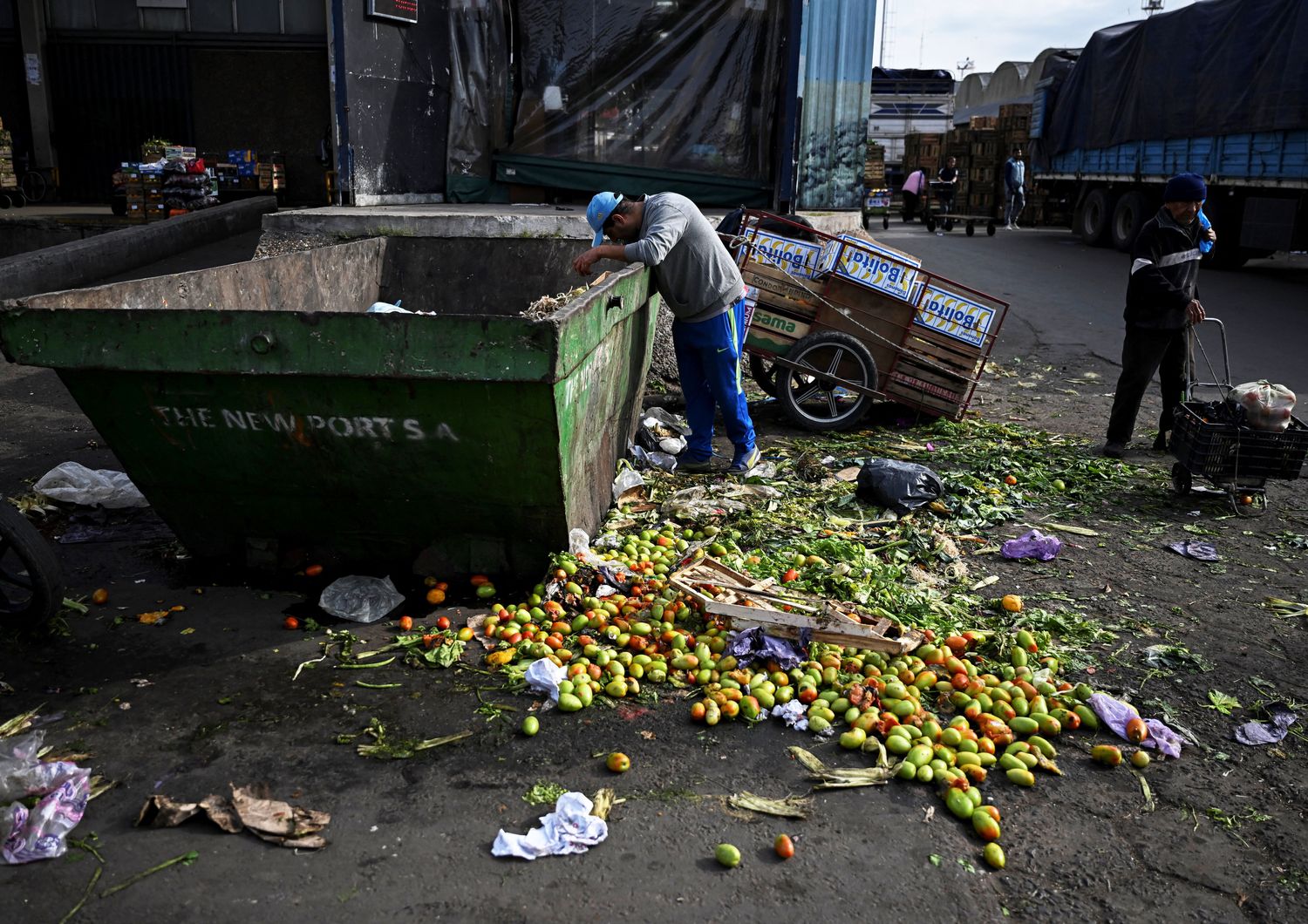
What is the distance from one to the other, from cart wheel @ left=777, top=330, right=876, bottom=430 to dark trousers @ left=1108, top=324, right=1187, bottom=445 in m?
1.60

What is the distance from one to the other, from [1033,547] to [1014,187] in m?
22.5

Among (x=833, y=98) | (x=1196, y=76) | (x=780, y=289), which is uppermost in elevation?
(x=1196, y=76)

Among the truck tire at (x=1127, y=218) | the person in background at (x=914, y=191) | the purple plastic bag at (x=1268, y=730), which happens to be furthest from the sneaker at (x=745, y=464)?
the person in background at (x=914, y=191)

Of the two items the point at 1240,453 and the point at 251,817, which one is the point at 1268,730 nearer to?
the point at 1240,453

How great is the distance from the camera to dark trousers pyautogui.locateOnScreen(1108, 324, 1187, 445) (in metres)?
6.53

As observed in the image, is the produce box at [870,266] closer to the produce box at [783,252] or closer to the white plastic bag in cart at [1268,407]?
the produce box at [783,252]

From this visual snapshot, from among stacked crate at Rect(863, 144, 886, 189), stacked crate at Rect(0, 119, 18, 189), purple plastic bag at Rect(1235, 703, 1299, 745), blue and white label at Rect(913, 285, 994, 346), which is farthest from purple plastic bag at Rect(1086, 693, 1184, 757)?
stacked crate at Rect(863, 144, 886, 189)

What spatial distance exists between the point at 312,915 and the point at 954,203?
26.3 m

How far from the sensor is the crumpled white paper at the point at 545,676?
367cm

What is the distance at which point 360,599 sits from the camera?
14.2 feet

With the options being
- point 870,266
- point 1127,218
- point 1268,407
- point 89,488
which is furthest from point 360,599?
point 1127,218

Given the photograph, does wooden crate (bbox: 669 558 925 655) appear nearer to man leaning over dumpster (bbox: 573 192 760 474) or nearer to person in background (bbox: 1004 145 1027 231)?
man leaning over dumpster (bbox: 573 192 760 474)

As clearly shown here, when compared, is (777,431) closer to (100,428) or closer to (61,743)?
(100,428)

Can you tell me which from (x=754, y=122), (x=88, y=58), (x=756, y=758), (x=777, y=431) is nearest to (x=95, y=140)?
(x=88, y=58)
